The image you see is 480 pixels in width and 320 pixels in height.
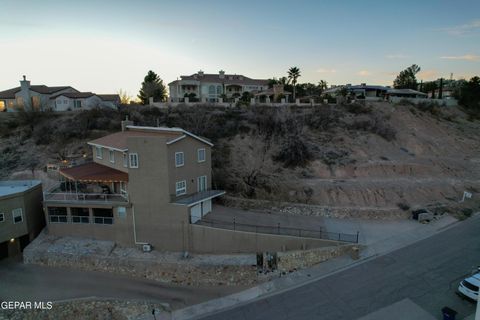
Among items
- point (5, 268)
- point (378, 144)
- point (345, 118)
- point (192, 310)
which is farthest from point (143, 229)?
point (345, 118)

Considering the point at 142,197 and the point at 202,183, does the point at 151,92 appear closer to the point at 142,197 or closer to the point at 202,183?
the point at 202,183

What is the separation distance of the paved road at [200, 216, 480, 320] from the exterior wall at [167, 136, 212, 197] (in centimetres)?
997

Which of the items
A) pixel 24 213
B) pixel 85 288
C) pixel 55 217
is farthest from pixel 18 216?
pixel 85 288

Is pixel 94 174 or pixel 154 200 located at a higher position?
pixel 94 174

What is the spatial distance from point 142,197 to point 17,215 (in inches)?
403

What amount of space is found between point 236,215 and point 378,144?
2463cm

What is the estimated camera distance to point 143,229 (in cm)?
2077

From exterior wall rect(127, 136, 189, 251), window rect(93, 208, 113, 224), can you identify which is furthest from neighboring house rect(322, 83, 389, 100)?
window rect(93, 208, 113, 224)

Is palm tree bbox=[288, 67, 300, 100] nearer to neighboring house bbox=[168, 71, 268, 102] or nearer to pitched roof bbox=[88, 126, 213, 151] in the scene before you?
neighboring house bbox=[168, 71, 268, 102]

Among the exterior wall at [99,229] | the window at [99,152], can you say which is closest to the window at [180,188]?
the exterior wall at [99,229]

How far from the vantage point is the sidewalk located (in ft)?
52.3

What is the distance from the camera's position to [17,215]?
851 inches

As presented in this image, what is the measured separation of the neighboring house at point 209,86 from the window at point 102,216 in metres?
35.5

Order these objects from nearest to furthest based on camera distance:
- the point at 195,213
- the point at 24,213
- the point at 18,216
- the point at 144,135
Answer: the point at 195,213
the point at 18,216
the point at 24,213
the point at 144,135
